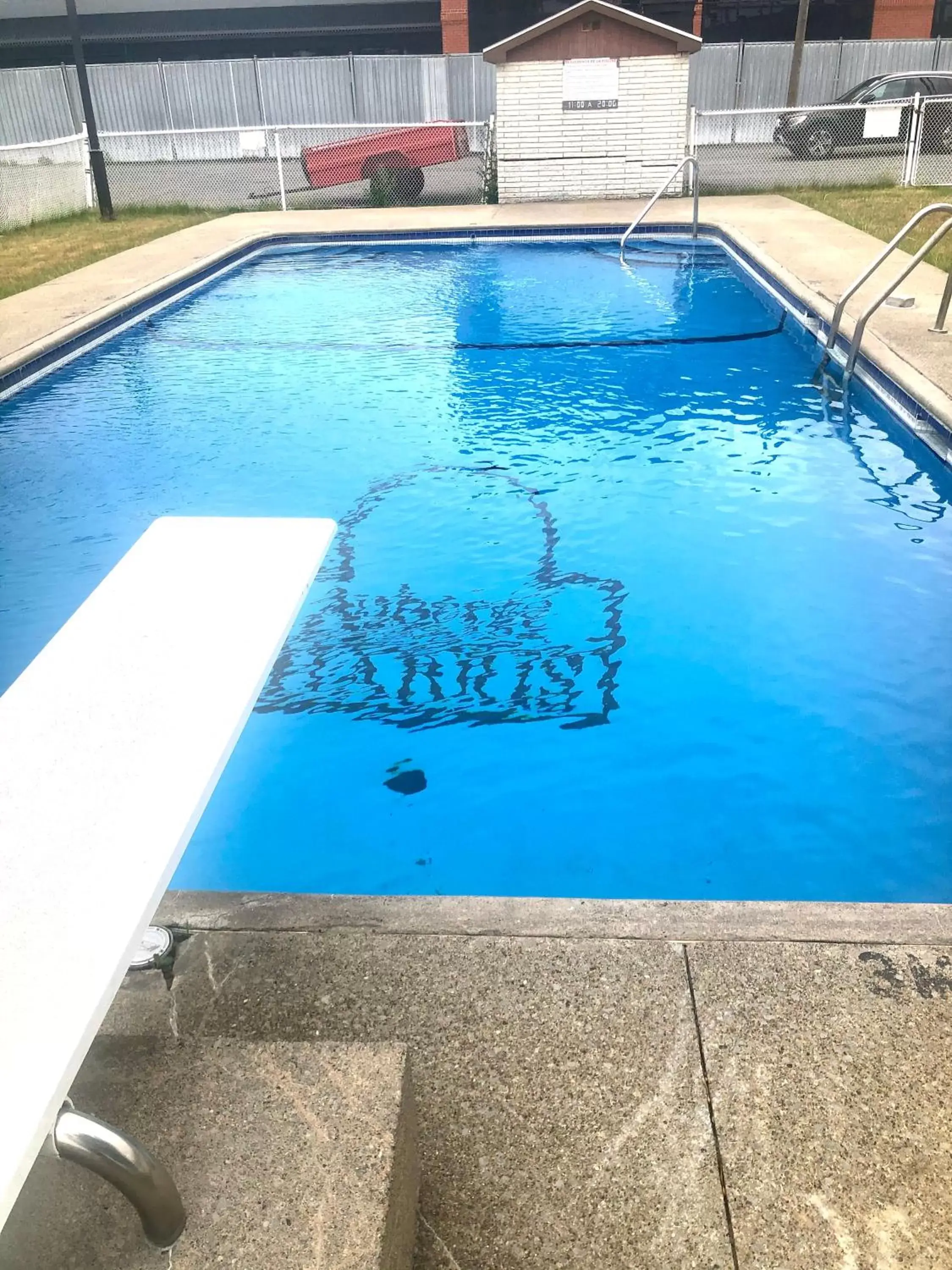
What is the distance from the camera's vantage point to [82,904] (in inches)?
52.1

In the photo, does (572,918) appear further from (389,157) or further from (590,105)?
(389,157)

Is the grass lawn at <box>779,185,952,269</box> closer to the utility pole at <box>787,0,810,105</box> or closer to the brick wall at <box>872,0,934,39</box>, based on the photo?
the utility pole at <box>787,0,810,105</box>

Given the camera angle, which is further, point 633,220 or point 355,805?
point 633,220

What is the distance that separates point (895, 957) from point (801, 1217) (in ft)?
2.21

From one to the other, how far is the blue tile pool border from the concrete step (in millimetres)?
5776

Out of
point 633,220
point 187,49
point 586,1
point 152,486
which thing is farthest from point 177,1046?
point 187,49

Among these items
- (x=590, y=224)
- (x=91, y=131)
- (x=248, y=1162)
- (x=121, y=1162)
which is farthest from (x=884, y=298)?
(x=91, y=131)

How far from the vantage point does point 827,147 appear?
70.9 ft

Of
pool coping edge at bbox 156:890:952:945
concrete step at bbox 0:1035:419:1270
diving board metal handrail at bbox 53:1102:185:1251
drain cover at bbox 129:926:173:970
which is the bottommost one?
pool coping edge at bbox 156:890:952:945

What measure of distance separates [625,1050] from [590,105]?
17916mm

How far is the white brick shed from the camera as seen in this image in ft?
53.5

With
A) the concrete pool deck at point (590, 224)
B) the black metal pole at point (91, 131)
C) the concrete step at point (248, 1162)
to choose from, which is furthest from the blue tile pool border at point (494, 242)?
the concrete step at point (248, 1162)

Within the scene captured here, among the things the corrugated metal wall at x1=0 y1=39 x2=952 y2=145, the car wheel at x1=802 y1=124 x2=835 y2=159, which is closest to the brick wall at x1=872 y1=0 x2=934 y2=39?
the corrugated metal wall at x1=0 y1=39 x2=952 y2=145

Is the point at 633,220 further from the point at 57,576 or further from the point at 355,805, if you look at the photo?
the point at 355,805
